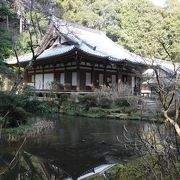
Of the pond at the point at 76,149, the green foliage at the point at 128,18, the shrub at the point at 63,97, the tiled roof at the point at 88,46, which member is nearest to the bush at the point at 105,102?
the shrub at the point at 63,97

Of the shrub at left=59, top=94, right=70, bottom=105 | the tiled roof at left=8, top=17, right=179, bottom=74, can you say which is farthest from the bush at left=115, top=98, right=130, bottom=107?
the tiled roof at left=8, top=17, right=179, bottom=74

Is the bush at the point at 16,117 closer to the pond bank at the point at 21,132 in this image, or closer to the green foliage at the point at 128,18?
the pond bank at the point at 21,132

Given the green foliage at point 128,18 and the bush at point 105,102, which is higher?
the green foliage at point 128,18

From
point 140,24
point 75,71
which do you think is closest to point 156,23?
point 140,24

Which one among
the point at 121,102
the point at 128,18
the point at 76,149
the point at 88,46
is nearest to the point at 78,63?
the point at 88,46

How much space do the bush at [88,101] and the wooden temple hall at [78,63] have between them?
10.9ft

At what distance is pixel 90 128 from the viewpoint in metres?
14.4

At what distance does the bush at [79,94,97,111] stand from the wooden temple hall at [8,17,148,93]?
333 centimetres

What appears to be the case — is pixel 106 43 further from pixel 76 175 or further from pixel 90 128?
pixel 76 175

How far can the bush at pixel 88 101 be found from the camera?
21.0 m

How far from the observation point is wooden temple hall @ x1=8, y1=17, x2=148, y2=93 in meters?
25.5

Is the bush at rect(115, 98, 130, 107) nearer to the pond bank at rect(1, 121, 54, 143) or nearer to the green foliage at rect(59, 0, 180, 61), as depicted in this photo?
the pond bank at rect(1, 121, 54, 143)

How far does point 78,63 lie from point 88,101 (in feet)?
17.1

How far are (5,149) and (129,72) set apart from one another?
23246mm
